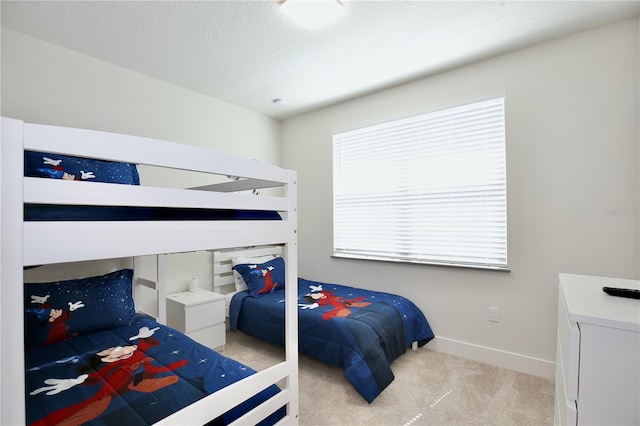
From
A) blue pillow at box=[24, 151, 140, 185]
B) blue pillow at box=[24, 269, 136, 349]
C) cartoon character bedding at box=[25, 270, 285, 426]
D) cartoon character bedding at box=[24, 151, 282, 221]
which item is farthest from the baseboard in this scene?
blue pillow at box=[24, 151, 140, 185]

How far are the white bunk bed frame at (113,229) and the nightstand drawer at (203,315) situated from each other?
1479 millimetres

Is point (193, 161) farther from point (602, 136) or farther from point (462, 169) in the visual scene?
point (602, 136)

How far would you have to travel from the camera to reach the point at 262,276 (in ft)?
10.0

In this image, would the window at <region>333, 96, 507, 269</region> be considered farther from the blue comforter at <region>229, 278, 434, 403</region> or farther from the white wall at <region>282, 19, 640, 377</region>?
the blue comforter at <region>229, 278, 434, 403</region>

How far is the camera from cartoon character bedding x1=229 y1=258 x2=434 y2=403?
2033mm

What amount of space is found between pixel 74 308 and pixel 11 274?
155 cm

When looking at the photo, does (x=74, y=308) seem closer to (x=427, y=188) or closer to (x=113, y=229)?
(x=113, y=229)

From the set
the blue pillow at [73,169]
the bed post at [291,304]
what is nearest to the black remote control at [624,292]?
the bed post at [291,304]

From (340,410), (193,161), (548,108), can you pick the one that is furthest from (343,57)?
(340,410)

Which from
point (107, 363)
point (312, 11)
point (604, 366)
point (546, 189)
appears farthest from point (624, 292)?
point (107, 363)

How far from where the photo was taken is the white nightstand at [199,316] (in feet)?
8.34

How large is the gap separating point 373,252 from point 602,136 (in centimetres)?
201

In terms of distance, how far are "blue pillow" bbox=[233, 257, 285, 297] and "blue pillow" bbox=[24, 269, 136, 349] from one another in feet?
3.50

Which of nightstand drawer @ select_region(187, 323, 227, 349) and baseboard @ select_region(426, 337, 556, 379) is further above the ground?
nightstand drawer @ select_region(187, 323, 227, 349)
